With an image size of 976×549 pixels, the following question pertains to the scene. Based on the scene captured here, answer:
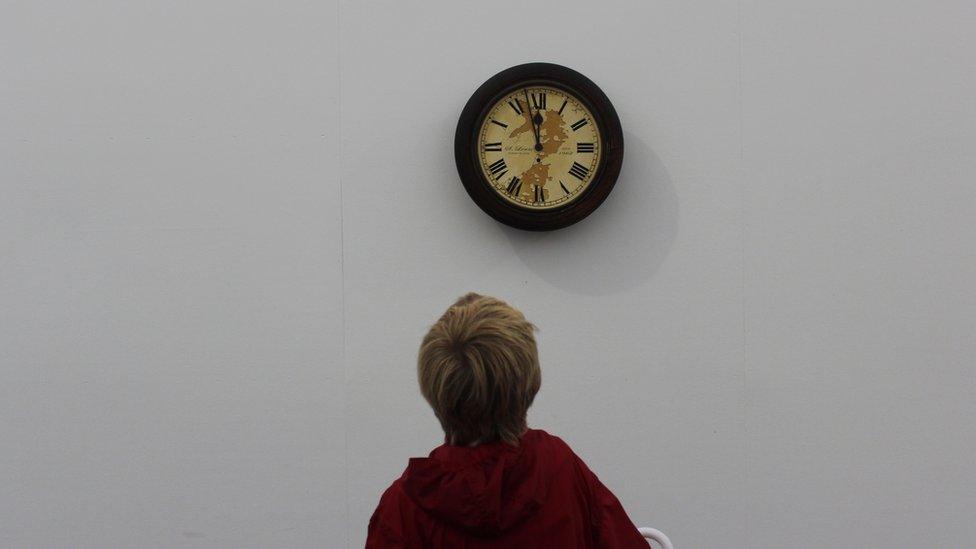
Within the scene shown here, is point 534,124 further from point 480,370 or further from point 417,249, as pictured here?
point 480,370

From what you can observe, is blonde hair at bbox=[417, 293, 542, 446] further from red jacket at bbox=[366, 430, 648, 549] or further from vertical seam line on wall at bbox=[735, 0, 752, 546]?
vertical seam line on wall at bbox=[735, 0, 752, 546]

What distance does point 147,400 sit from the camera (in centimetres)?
264

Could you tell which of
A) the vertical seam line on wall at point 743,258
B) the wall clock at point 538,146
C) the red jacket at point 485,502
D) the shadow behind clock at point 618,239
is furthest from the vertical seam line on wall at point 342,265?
the red jacket at point 485,502

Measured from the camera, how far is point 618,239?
264 centimetres

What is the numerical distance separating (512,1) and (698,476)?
131cm

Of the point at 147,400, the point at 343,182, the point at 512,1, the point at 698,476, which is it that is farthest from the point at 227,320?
the point at 698,476

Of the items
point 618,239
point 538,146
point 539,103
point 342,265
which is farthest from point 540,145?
point 342,265

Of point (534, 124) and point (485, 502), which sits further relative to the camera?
point (534, 124)

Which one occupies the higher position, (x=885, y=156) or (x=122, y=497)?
(x=885, y=156)

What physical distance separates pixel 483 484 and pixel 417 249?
1.25m

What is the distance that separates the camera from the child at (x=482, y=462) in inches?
56.4

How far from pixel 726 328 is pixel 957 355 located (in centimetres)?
61

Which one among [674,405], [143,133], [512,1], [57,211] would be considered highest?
[512,1]

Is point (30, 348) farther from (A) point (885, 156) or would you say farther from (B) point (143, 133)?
(A) point (885, 156)
